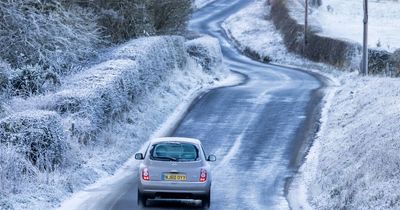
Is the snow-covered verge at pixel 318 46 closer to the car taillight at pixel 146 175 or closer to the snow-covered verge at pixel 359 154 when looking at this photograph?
the snow-covered verge at pixel 359 154

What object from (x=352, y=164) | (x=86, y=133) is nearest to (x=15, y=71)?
(x=86, y=133)

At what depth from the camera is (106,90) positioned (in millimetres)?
26641

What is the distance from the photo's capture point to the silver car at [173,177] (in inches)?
690

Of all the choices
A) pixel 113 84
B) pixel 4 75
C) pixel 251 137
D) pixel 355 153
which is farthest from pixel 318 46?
pixel 355 153

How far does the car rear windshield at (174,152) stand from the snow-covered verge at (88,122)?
254 centimetres

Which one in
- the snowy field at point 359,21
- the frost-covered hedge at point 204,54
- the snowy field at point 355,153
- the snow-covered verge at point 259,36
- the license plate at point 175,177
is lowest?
the snow-covered verge at point 259,36

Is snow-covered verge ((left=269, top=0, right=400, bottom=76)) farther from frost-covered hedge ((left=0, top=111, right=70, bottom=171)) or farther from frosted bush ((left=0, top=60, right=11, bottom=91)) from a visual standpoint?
frost-covered hedge ((left=0, top=111, right=70, bottom=171))

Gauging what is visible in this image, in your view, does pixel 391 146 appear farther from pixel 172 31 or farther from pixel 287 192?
pixel 172 31

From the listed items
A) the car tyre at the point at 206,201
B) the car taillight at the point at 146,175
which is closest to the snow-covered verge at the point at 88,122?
the car taillight at the point at 146,175

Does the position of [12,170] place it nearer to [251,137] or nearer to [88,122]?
[88,122]

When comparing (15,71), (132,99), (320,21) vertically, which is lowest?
(320,21)

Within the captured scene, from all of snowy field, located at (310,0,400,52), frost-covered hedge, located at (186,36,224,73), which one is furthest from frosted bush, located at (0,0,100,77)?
snowy field, located at (310,0,400,52)

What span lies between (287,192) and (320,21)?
5198cm

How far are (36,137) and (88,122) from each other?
4575mm
